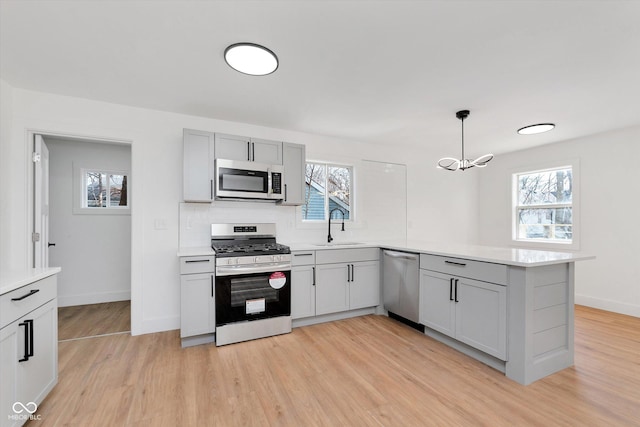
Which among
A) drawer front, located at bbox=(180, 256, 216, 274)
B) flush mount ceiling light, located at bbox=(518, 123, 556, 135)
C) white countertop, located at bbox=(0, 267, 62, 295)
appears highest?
flush mount ceiling light, located at bbox=(518, 123, 556, 135)

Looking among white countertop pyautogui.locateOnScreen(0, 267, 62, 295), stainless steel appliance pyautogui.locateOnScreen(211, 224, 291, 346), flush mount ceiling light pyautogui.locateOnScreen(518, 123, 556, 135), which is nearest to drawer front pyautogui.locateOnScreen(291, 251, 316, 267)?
stainless steel appliance pyautogui.locateOnScreen(211, 224, 291, 346)

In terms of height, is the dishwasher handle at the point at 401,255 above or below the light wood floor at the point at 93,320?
above

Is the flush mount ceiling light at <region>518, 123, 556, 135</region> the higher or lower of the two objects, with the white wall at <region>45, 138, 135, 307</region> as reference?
higher

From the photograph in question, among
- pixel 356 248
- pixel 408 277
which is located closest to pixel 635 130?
pixel 408 277

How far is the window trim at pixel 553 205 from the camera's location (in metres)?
4.09

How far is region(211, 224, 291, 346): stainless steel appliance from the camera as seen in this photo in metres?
2.72

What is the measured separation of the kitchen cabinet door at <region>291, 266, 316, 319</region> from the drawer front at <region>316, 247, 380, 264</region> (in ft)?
0.59

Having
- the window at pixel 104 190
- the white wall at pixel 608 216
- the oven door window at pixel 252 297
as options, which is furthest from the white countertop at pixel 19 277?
the white wall at pixel 608 216

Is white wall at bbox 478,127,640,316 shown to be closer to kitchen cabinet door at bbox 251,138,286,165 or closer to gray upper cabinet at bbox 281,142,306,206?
gray upper cabinet at bbox 281,142,306,206

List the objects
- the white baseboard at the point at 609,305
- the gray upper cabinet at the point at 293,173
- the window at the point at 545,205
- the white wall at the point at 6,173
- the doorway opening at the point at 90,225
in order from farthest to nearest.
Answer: the window at the point at 545,205, the doorway opening at the point at 90,225, the white baseboard at the point at 609,305, the gray upper cabinet at the point at 293,173, the white wall at the point at 6,173

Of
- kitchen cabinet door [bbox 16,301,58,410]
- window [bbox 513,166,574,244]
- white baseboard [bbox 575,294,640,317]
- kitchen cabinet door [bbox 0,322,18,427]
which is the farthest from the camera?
window [bbox 513,166,574,244]

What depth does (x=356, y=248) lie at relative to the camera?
3461mm

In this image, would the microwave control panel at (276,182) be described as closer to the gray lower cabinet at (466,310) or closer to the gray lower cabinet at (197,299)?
the gray lower cabinet at (197,299)

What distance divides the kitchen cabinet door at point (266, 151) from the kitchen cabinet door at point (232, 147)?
0.20ft
